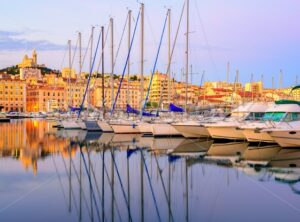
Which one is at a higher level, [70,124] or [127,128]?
[127,128]

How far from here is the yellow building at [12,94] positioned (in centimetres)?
15600

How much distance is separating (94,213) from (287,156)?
12879 mm

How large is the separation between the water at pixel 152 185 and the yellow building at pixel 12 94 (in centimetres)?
13935

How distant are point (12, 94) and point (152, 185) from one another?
150676mm

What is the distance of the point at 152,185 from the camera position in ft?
46.3

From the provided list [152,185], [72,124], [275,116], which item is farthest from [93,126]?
[152,185]

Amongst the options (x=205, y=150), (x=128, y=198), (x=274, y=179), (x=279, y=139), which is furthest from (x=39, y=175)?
(x=279, y=139)

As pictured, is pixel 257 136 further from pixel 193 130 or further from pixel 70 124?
pixel 70 124

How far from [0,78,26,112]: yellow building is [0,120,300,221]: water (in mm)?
139351

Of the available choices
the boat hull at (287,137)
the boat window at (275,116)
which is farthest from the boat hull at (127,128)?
the boat hull at (287,137)

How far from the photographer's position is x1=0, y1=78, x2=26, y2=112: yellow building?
512ft

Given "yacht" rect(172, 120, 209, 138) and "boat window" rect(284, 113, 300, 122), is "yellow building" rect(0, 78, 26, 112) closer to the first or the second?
"yacht" rect(172, 120, 209, 138)

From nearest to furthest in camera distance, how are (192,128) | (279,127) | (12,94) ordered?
(279,127)
(192,128)
(12,94)

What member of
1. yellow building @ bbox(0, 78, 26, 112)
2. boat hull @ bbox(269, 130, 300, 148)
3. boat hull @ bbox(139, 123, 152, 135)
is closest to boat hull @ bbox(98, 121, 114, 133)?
boat hull @ bbox(139, 123, 152, 135)
